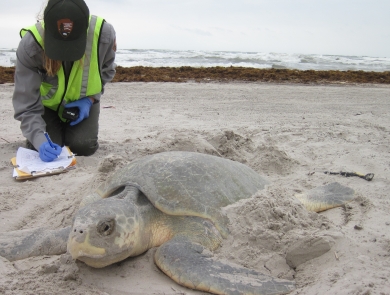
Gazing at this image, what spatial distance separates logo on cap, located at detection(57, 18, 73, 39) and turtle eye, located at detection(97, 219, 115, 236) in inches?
57.5

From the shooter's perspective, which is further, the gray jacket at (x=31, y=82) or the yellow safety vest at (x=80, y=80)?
the yellow safety vest at (x=80, y=80)

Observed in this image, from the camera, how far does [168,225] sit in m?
1.63

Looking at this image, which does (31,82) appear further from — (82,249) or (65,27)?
(82,249)

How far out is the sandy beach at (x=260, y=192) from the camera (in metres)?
1.37

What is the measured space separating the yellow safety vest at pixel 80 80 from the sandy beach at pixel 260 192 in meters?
0.49

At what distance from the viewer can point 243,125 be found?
4.09 metres

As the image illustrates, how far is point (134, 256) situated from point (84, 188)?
87 cm

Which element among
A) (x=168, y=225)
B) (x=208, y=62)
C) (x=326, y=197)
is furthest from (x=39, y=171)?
(x=208, y=62)

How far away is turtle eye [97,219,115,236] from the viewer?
1.32 meters

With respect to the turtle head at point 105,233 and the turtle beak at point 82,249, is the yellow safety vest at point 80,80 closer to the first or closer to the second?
the turtle head at point 105,233

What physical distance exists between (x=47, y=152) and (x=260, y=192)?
154 cm

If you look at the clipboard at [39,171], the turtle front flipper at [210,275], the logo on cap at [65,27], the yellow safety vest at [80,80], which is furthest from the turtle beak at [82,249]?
the yellow safety vest at [80,80]

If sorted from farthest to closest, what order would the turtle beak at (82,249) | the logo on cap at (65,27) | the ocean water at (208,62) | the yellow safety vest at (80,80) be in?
the ocean water at (208,62)
the yellow safety vest at (80,80)
the logo on cap at (65,27)
the turtle beak at (82,249)

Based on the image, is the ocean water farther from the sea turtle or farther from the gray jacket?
the sea turtle
